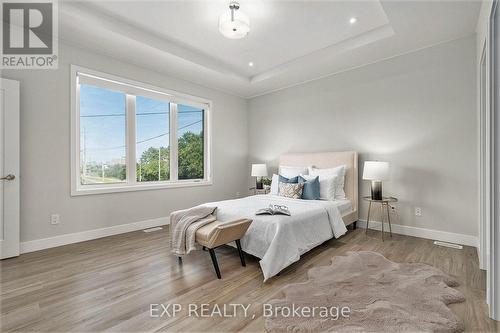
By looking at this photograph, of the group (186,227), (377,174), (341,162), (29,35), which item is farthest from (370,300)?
(29,35)

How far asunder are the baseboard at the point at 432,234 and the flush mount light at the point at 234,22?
343 cm

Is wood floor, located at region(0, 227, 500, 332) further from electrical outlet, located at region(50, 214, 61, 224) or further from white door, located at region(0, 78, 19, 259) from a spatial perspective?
electrical outlet, located at region(50, 214, 61, 224)

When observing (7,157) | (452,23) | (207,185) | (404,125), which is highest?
(452,23)

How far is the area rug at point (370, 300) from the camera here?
1.58 m

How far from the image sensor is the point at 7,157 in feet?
9.15

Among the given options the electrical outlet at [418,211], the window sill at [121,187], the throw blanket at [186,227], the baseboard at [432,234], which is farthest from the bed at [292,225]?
the window sill at [121,187]

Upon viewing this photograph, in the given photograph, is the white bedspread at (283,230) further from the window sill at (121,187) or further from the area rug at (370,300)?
the window sill at (121,187)

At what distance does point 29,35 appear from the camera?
9.83ft

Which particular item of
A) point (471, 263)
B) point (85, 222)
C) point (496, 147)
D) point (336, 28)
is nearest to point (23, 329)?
point (85, 222)

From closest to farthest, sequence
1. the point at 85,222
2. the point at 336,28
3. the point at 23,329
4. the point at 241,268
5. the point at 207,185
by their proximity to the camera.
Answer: the point at 23,329 < the point at 241,268 < the point at 336,28 < the point at 85,222 < the point at 207,185

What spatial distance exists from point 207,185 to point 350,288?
3495mm

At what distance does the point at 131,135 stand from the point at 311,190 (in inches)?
122

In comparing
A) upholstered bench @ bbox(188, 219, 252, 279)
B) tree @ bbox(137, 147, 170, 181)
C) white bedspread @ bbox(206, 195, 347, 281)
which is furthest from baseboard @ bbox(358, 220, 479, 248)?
tree @ bbox(137, 147, 170, 181)

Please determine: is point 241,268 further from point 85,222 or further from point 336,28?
point 336,28
